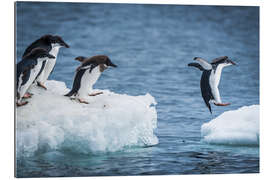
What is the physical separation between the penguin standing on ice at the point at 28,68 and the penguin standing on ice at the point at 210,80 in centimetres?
173

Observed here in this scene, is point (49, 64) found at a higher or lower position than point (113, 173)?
higher

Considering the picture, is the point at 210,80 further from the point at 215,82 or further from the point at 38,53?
the point at 38,53

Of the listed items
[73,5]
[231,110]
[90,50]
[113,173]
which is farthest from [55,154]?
[231,110]

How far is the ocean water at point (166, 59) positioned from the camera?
6027mm

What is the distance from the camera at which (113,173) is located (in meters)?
5.84

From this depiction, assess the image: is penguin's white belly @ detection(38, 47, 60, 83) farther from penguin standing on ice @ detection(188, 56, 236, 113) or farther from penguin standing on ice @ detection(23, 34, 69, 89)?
penguin standing on ice @ detection(188, 56, 236, 113)

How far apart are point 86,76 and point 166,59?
101 centimetres

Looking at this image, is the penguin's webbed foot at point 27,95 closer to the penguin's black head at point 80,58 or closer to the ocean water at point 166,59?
the ocean water at point 166,59

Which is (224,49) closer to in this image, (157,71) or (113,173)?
(157,71)

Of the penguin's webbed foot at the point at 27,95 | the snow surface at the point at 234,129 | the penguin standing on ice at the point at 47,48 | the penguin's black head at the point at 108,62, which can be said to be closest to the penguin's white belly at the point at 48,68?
the penguin standing on ice at the point at 47,48

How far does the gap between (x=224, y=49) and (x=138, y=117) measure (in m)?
1.36

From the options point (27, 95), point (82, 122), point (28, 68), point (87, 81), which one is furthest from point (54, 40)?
point (82, 122)

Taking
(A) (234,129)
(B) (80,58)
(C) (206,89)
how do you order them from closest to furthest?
(B) (80,58) < (A) (234,129) < (C) (206,89)

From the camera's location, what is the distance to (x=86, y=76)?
6.05 metres
